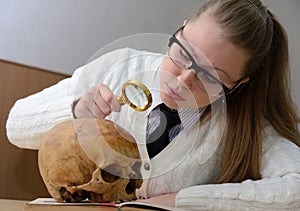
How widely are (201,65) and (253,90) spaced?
1.01ft

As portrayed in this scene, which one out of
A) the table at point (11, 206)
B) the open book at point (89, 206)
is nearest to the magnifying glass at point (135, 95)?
the open book at point (89, 206)

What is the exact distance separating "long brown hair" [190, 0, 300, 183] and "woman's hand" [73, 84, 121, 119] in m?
0.23

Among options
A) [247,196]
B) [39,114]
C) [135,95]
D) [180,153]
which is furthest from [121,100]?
[39,114]

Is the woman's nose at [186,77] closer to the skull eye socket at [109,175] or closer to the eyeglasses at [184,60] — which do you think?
the eyeglasses at [184,60]

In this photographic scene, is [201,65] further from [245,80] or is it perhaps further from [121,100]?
[245,80]

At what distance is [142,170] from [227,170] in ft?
1.00

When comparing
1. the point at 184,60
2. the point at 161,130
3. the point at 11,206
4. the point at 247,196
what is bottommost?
the point at 11,206

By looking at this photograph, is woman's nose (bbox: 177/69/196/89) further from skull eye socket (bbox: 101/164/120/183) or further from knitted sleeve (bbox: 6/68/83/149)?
knitted sleeve (bbox: 6/68/83/149)

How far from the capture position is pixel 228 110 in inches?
33.1

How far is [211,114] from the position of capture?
686mm

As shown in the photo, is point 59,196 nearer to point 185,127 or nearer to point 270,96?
point 185,127

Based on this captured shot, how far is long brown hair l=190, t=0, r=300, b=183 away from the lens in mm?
716

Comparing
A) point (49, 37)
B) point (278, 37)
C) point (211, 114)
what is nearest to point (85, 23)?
point (49, 37)

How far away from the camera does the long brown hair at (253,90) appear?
716mm
